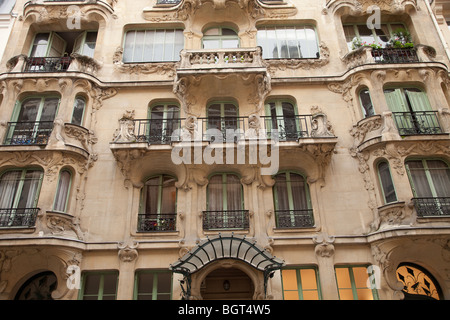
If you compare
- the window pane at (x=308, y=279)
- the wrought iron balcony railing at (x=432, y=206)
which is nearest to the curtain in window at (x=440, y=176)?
the wrought iron balcony railing at (x=432, y=206)

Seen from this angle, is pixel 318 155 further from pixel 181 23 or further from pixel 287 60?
pixel 181 23

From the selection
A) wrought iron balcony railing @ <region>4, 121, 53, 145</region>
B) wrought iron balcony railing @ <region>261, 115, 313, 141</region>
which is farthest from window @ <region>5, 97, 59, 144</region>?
wrought iron balcony railing @ <region>261, 115, 313, 141</region>

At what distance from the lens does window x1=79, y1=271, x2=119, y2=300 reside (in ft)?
36.9

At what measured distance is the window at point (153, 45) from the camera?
15508 mm

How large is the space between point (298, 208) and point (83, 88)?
9398 millimetres

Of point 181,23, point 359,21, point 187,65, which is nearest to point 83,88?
point 187,65

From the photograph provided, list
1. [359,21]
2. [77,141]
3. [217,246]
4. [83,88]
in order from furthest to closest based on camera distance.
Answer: [359,21], [83,88], [77,141], [217,246]

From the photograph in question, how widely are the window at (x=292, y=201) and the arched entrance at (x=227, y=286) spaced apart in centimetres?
216

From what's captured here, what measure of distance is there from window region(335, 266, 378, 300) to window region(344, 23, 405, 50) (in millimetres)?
9363

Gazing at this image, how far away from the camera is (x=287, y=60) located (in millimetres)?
14992

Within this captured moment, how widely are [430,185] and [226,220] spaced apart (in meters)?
7.02

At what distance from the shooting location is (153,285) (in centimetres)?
1148

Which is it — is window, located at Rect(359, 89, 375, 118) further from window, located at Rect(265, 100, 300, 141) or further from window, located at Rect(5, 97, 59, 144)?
window, located at Rect(5, 97, 59, 144)

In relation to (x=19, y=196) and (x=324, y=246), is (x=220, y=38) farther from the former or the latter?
(x=19, y=196)
